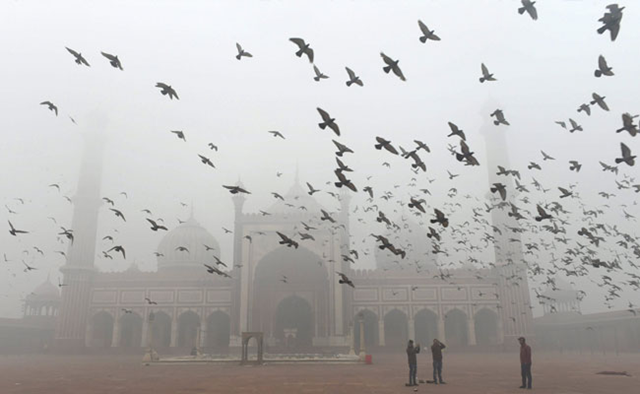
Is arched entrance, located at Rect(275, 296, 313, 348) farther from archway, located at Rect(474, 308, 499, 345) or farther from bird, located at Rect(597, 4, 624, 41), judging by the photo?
bird, located at Rect(597, 4, 624, 41)

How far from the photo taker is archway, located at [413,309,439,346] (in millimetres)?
37469

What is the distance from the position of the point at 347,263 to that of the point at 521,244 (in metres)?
13.2

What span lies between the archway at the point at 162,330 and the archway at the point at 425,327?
1871cm

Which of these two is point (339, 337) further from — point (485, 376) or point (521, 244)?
point (485, 376)

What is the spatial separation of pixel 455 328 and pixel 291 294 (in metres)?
12.9

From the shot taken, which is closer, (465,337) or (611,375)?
(611,375)

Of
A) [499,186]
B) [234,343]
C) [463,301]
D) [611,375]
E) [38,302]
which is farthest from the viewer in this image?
[38,302]

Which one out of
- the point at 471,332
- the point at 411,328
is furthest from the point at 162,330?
the point at 471,332

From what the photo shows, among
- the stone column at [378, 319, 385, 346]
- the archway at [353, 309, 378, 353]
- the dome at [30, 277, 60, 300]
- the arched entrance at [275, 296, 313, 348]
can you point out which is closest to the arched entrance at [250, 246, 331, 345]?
the arched entrance at [275, 296, 313, 348]

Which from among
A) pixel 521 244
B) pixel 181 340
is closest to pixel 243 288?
pixel 181 340

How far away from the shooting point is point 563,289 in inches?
1844

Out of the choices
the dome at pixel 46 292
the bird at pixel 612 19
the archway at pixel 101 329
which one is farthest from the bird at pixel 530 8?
the dome at pixel 46 292

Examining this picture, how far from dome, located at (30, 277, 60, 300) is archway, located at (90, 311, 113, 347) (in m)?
10.9

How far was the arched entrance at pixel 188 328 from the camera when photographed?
37094 millimetres
